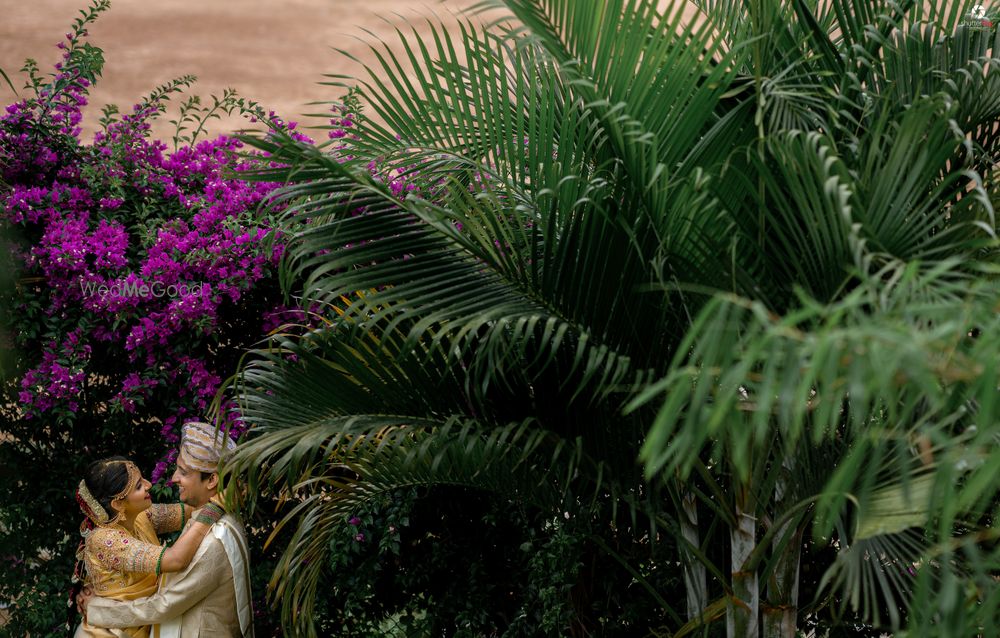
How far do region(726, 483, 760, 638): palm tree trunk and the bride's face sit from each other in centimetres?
179

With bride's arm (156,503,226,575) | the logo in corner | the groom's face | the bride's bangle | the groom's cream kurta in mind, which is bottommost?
the groom's cream kurta

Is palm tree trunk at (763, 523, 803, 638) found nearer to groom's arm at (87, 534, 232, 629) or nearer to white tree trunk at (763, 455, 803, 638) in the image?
white tree trunk at (763, 455, 803, 638)

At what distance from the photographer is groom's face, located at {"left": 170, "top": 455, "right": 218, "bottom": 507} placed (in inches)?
141

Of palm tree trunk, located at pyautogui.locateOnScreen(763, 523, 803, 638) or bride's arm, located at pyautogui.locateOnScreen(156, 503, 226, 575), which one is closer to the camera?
palm tree trunk, located at pyautogui.locateOnScreen(763, 523, 803, 638)

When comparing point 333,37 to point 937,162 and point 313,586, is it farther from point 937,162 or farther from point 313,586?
point 937,162

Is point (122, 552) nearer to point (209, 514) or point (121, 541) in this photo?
point (121, 541)

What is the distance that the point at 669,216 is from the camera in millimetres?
2693

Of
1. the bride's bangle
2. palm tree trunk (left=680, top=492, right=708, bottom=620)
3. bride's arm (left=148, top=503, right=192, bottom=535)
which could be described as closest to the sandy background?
bride's arm (left=148, top=503, right=192, bottom=535)

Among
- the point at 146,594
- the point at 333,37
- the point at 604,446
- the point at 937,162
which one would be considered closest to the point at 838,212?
the point at 937,162

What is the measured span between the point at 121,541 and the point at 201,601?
0.31 m

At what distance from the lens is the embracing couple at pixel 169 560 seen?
3.55 meters

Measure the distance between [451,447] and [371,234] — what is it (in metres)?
0.58

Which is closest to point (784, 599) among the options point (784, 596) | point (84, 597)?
point (784, 596)

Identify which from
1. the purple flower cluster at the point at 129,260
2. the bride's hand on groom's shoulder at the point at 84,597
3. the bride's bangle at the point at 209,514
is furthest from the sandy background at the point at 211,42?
the bride's bangle at the point at 209,514
